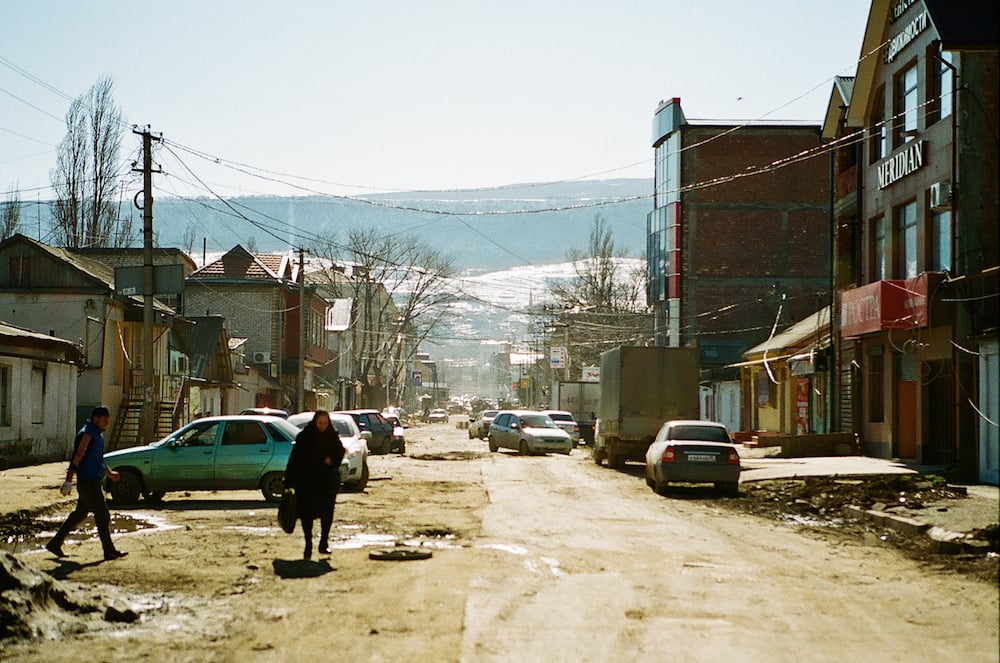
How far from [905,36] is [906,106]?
5.38 ft

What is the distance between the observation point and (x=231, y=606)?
949 centimetres

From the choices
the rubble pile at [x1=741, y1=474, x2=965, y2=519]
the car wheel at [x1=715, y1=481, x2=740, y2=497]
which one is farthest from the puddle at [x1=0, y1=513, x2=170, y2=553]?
the car wheel at [x1=715, y1=481, x2=740, y2=497]

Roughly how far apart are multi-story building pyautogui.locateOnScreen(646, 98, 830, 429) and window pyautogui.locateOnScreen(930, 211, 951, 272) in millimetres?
32592

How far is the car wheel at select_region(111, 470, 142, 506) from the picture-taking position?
19.8 meters

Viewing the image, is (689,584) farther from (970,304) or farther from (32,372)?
(32,372)

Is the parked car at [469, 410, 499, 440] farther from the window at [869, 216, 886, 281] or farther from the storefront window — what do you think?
the storefront window

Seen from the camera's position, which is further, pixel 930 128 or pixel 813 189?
pixel 813 189

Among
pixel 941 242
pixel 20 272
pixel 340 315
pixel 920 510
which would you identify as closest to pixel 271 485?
pixel 920 510

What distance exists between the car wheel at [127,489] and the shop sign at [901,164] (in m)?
18.0

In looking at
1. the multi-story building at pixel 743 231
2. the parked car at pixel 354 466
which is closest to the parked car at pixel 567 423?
the multi-story building at pixel 743 231

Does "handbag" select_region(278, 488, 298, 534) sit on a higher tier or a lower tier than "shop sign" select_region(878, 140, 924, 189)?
lower

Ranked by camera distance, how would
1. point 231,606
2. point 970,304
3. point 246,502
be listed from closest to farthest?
point 231,606, point 246,502, point 970,304

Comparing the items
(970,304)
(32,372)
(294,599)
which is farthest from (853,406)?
(294,599)

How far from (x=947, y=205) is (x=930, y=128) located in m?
2.76
